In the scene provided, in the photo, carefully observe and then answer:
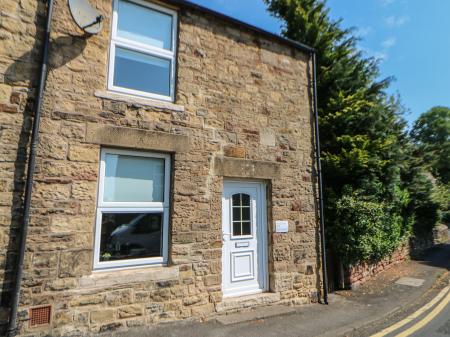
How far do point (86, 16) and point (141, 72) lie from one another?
3.68 feet

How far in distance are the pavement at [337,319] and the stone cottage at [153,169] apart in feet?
0.80

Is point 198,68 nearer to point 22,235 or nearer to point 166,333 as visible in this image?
point 22,235

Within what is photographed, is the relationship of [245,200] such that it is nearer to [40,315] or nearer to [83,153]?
[83,153]

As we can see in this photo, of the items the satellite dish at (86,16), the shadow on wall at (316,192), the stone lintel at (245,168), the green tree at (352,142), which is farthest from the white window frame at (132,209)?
the green tree at (352,142)

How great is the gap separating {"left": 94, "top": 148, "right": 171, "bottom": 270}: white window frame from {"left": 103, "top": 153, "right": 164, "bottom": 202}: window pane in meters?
0.06

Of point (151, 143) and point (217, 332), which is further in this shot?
point (151, 143)

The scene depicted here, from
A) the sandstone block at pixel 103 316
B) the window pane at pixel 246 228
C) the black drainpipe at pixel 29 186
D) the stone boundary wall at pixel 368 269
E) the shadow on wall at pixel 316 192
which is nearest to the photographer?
the black drainpipe at pixel 29 186

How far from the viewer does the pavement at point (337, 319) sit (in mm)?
4363

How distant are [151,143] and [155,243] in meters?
1.67

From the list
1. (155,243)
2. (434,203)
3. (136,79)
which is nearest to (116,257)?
(155,243)

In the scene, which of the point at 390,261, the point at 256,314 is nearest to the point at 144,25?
the point at 256,314

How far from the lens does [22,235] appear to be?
11.9 ft

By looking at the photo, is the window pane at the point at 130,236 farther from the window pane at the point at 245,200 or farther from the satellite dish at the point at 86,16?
the satellite dish at the point at 86,16

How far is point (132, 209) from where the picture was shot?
4520mm
